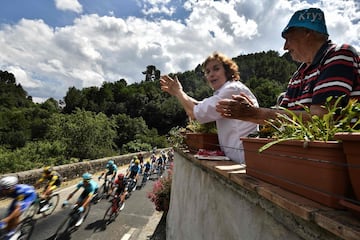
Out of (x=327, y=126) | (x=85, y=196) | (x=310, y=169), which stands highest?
(x=327, y=126)

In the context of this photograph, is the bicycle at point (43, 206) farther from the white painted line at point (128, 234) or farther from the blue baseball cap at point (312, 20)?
the blue baseball cap at point (312, 20)

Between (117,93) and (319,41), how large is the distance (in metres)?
83.6

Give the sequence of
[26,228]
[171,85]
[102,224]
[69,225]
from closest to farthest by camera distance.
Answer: [171,85]
[26,228]
[69,225]
[102,224]

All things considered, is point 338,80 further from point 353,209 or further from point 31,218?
point 31,218

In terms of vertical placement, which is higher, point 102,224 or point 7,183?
point 7,183

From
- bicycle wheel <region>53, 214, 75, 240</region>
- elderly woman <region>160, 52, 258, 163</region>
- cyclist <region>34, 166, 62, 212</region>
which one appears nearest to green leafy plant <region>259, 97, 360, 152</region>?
elderly woman <region>160, 52, 258, 163</region>

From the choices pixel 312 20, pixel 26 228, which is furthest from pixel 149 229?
pixel 312 20

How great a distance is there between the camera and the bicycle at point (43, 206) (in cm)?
826

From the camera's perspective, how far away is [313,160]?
995mm

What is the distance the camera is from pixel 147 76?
139 meters

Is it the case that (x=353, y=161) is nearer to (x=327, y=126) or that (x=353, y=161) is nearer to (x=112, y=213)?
(x=327, y=126)

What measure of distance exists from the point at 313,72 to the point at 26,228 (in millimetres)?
8464

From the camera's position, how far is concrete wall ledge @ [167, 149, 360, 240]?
2.89ft

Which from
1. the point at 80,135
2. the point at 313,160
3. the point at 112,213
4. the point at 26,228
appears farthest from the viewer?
the point at 80,135
